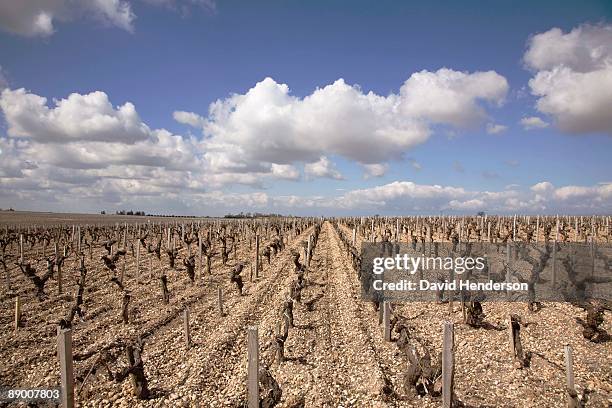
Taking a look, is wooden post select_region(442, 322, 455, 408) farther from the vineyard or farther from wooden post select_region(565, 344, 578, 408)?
wooden post select_region(565, 344, 578, 408)

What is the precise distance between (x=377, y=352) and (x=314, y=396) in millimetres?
2601

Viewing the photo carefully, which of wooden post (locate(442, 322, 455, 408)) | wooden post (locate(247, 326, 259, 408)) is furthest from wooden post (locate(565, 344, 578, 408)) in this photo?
wooden post (locate(247, 326, 259, 408))

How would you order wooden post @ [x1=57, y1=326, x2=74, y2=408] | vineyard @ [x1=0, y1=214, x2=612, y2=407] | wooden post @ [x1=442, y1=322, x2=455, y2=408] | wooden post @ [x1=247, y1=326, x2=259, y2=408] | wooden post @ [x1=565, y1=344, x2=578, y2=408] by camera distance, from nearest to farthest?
wooden post @ [x1=57, y1=326, x2=74, y2=408] → wooden post @ [x1=247, y1=326, x2=259, y2=408] → wooden post @ [x1=565, y1=344, x2=578, y2=408] → wooden post @ [x1=442, y1=322, x2=455, y2=408] → vineyard @ [x1=0, y1=214, x2=612, y2=407]

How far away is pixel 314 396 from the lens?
7352mm

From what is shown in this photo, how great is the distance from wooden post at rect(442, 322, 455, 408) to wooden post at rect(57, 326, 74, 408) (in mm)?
5527

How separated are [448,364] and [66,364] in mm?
5674

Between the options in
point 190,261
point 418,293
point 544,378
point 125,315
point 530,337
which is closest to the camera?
point 544,378

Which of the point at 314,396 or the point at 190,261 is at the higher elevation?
the point at 190,261

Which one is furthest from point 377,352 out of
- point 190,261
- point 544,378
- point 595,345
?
point 190,261

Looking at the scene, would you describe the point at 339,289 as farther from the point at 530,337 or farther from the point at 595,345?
the point at 595,345

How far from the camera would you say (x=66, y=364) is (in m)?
5.23

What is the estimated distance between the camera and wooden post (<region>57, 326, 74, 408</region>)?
205 inches

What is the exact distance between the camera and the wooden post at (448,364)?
612 cm

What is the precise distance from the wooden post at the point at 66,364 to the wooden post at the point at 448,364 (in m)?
5.53
